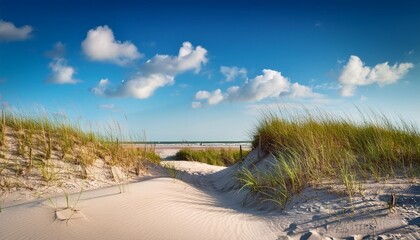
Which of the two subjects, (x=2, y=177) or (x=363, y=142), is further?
(x=363, y=142)

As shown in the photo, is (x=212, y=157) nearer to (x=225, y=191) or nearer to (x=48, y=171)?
(x=225, y=191)

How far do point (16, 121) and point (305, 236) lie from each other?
543 cm

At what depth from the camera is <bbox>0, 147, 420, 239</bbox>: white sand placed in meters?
2.83

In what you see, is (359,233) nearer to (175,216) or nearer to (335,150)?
(175,216)

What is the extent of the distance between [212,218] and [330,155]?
231 centimetres

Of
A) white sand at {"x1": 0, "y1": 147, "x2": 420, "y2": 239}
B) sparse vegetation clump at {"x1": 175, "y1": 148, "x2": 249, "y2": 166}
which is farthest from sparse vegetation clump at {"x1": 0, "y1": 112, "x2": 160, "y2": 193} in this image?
sparse vegetation clump at {"x1": 175, "y1": 148, "x2": 249, "y2": 166}

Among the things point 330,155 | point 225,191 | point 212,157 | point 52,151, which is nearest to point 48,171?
point 52,151

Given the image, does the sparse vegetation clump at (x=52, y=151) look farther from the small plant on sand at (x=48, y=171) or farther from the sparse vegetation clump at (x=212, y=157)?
the sparse vegetation clump at (x=212, y=157)

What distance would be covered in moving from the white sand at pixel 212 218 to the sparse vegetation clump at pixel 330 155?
306 millimetres

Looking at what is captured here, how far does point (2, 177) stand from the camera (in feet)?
14.2

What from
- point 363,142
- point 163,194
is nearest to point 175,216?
point 163,194

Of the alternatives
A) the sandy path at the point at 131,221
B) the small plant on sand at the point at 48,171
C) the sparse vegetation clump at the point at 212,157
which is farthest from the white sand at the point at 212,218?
the sparse vegetation clump at the point at 212,157

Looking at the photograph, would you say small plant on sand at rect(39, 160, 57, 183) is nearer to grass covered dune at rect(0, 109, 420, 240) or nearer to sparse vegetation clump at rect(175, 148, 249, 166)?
grass covered dune at rect(0, 109, 420, 240)

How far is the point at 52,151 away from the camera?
5.27 meters
